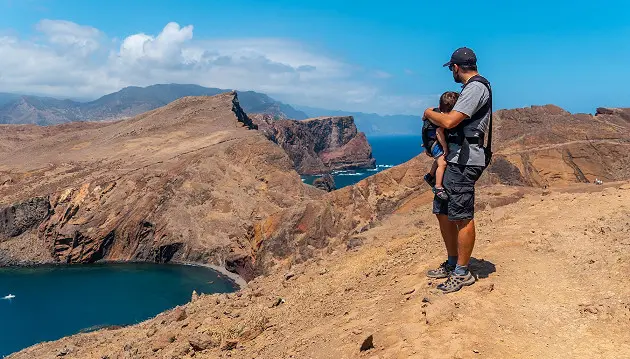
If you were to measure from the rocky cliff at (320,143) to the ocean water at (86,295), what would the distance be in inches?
3667

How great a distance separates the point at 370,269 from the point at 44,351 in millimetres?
13996

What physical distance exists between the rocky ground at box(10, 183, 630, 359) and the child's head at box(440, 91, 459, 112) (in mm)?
2811

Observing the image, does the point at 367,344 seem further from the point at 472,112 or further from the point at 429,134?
the point at 472,112

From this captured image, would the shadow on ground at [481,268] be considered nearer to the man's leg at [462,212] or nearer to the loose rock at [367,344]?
the man's leg at [462,212]

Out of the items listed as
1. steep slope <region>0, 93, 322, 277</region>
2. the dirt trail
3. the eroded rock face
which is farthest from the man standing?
the eroded rock face

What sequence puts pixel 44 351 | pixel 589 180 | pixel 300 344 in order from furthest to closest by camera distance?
pixel 589 180 → pixel 44 351 → pixel 300 344

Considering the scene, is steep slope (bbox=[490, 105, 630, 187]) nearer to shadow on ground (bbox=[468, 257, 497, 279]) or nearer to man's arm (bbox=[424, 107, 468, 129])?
shadow on ground (bbox=[468, 257, 497, 279])

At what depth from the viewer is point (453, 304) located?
6660mm

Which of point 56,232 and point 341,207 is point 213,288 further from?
point 56,232

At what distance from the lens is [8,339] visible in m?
36.2

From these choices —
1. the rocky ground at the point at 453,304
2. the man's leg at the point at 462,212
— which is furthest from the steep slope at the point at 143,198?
the man's leg at the point at 462,212

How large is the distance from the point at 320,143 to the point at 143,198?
130 m

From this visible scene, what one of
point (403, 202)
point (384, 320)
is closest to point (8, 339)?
point (403, 202)

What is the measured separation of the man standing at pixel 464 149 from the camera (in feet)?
23.5
